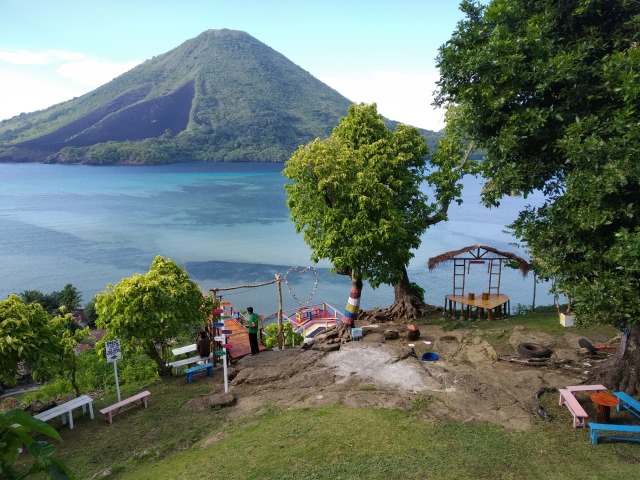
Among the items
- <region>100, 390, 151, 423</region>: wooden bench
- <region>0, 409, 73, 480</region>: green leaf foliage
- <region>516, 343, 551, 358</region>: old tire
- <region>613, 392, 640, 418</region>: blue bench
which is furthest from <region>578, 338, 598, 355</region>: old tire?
<region>0, 409, 73, 480</region>: green leaf foliage

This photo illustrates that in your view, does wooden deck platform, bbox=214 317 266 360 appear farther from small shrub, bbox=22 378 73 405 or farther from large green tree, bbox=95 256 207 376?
small shrub, bbox=22 378 73 405

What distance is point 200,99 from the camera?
192000 millimetres

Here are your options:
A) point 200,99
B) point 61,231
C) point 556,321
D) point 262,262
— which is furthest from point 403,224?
point 200,99

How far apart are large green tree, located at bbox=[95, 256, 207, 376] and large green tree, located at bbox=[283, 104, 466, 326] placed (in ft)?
17.4

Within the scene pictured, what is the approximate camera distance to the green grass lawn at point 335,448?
731cm

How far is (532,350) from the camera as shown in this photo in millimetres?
12656

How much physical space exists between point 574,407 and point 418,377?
359cm

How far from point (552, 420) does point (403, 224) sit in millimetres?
9364

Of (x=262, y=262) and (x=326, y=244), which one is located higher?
(x=326, y=244)

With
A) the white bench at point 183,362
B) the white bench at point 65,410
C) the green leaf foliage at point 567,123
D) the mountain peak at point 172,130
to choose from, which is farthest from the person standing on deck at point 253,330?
the mountain peak at point 172,130

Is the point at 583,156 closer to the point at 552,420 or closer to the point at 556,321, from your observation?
the point at 552,420

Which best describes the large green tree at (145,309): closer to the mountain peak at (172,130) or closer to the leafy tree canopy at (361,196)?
the leafy tree canopy at (361,196)

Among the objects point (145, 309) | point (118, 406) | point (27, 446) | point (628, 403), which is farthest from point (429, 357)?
point (27, 446)

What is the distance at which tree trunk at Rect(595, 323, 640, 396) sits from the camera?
9938 millimetres
